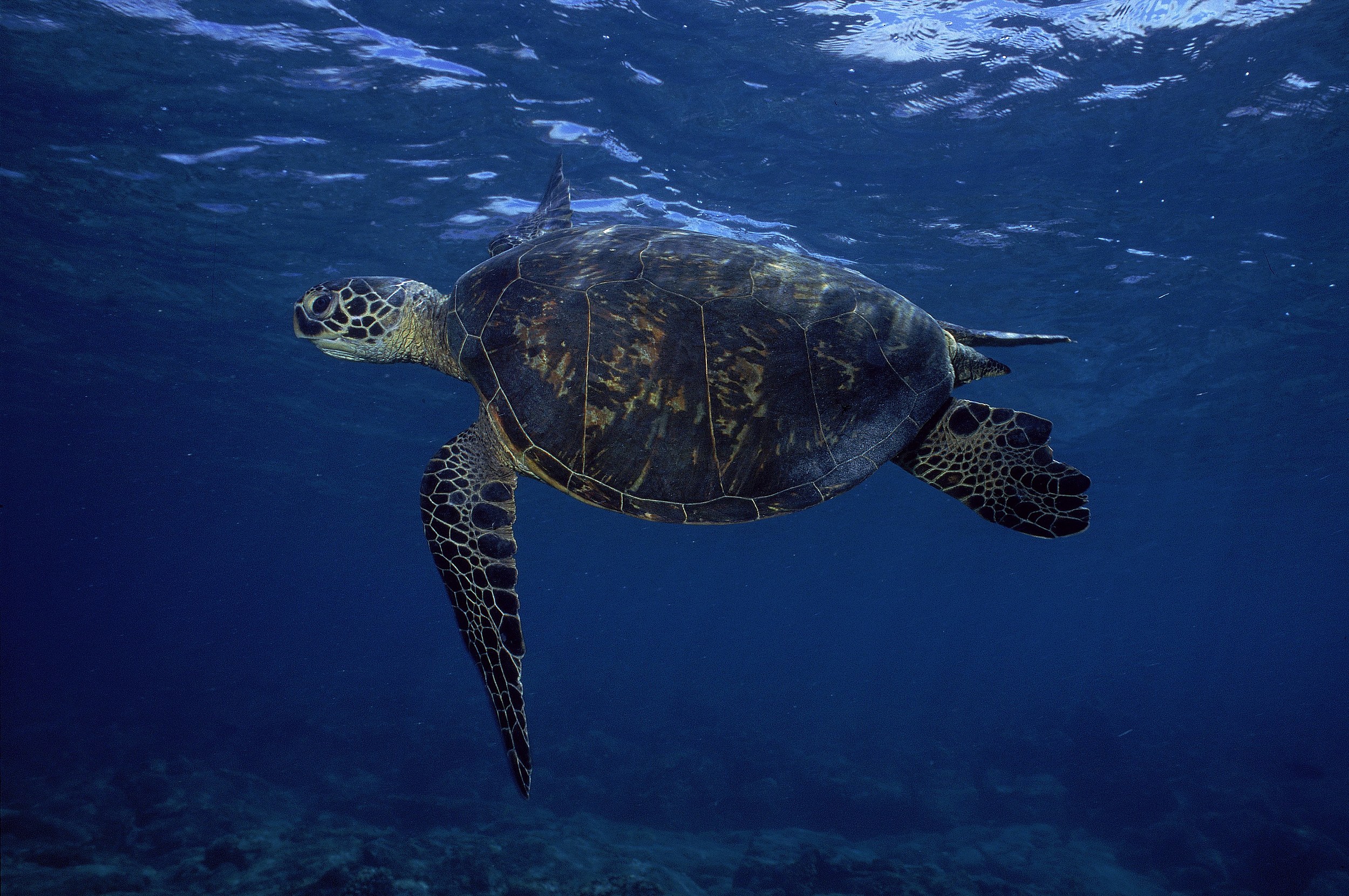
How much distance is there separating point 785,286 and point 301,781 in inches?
Answer: 734

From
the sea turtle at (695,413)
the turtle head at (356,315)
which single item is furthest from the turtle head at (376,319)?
the sea turtle at (695,413)

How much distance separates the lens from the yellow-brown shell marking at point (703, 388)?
359 cm

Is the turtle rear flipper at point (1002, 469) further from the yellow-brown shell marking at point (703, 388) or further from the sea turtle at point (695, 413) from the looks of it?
the yellow-brown shell marking at point (703, 388)

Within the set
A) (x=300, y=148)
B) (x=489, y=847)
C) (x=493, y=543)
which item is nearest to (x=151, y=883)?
(x=489, y=847)

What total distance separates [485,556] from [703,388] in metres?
1.67

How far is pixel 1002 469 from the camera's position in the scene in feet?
12.3

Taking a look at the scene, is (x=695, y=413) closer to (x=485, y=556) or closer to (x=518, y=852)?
(x=485, y=556)

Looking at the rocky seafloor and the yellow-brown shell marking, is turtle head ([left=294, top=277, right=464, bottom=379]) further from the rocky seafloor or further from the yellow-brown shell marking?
the rocky seafloor

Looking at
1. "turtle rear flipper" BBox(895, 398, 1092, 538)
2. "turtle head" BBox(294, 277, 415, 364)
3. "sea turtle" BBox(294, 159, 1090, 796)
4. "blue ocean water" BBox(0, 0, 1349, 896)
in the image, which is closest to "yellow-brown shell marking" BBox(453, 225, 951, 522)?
"sea turtle" BBox(294, 159, 1090, 796)

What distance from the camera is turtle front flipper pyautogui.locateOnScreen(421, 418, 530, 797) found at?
3449mm

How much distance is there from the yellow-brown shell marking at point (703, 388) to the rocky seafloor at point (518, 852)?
8180 millimetres

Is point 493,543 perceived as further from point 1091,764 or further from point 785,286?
point 1091,764

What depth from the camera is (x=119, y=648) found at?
183 feet

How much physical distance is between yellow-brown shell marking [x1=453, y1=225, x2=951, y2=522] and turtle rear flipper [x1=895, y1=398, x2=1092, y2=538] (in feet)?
0.84
